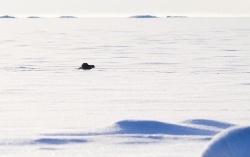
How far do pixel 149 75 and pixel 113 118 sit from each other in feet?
13.6

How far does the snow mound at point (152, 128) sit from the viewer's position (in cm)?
356

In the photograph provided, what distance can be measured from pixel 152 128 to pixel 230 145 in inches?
42.7

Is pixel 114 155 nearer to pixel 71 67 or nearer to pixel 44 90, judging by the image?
pixel 44 90

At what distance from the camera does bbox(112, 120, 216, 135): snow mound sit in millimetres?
3561

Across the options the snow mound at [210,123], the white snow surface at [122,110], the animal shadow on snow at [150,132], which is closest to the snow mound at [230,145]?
the white snow surface at [122,110]

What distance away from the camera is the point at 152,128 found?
3643 mm

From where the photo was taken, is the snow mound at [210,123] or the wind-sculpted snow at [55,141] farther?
the snow mound at [210,123]

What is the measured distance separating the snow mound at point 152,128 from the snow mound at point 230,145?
0.91 m

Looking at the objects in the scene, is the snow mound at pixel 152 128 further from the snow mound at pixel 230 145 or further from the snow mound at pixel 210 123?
the snow mound at pixel 230 145

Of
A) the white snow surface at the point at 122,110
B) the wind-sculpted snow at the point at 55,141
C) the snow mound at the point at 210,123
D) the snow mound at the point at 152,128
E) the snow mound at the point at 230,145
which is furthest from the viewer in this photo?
the snow mound at the point at 210,123

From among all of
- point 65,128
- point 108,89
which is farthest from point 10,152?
point 108,89

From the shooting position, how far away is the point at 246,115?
14.5 feet

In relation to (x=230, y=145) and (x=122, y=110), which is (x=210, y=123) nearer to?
(x=122, y=110)

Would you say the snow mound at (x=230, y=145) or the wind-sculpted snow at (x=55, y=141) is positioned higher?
the snow mound at (x=230, y=145)
